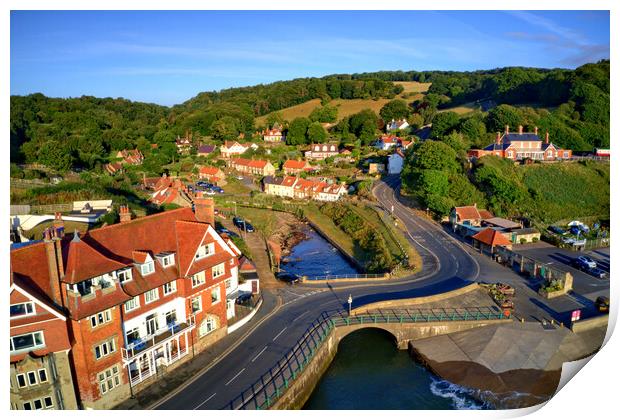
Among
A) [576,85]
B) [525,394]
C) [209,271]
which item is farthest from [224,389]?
[576,85]

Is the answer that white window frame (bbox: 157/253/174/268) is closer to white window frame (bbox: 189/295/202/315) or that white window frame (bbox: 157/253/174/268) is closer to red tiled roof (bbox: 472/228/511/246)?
white window frame (bbox: 189/295/202/315)

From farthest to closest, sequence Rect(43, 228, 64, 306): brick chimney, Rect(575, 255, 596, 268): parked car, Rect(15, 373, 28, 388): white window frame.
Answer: Rect(575, 255, 596, 268): parked car < Rect(43, 228, 64, 306): brick chimney < Rect(15, 373, 28, 388): white window frame

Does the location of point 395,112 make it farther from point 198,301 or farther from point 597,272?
point 198,301

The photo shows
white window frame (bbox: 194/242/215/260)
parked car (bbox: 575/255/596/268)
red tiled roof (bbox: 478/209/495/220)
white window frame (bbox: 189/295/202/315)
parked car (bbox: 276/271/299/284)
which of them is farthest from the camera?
red tiled roof (bbox: 478/209/495/220)

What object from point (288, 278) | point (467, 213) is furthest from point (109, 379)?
point (467, 213)

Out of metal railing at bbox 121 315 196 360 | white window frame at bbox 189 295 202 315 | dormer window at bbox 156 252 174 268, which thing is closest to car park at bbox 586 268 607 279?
white window frame at bbox 189 295 202 315

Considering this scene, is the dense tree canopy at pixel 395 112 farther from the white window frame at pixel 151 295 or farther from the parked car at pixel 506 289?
the white window frame at pixel 151 295
